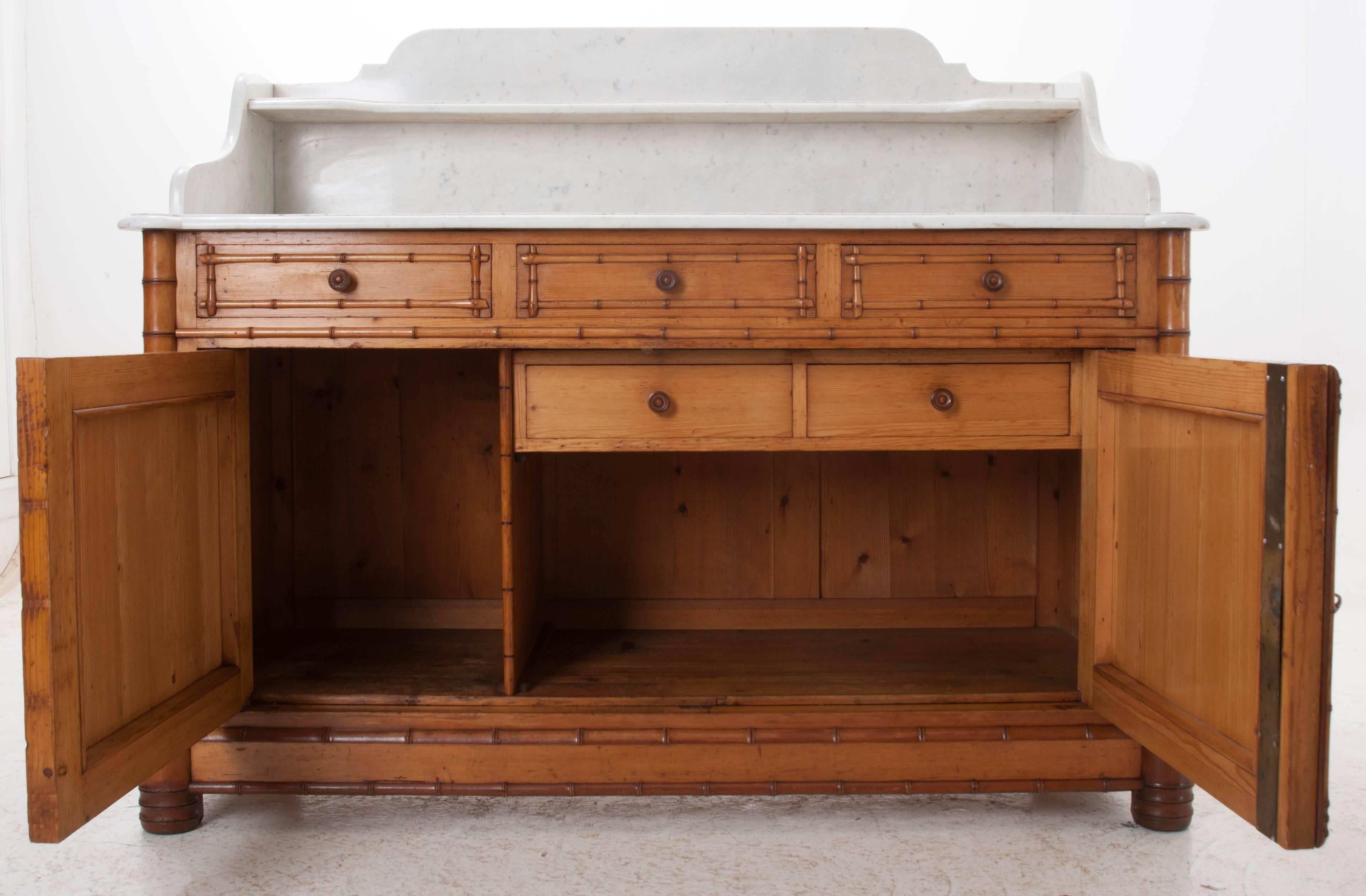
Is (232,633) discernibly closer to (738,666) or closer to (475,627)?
(475,627)

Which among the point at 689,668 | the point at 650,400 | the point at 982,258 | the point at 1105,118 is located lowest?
the point at 689,668

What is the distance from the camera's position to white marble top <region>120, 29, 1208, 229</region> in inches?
86.1

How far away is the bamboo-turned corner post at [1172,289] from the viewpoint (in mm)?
1640

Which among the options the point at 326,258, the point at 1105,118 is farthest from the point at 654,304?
the point at 1105,118

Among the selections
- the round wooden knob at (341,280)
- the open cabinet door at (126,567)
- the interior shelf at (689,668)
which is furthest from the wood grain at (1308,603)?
the open cabinet door at (126,567)

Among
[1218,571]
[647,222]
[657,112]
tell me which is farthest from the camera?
[657,112]

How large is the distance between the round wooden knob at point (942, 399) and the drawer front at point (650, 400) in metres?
0.23

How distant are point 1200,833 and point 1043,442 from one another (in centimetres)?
71

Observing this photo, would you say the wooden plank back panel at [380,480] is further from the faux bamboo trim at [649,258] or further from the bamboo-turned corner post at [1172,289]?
the bamboo-turned corner post at [1172,289]

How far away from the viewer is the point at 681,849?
5.54 ft

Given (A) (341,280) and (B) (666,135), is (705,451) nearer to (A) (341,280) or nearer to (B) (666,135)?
(A) (341,280)

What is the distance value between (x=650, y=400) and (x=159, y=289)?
797mm

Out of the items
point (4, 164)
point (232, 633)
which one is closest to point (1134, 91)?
point (232, 633)

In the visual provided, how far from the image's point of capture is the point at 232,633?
1.69 meters
